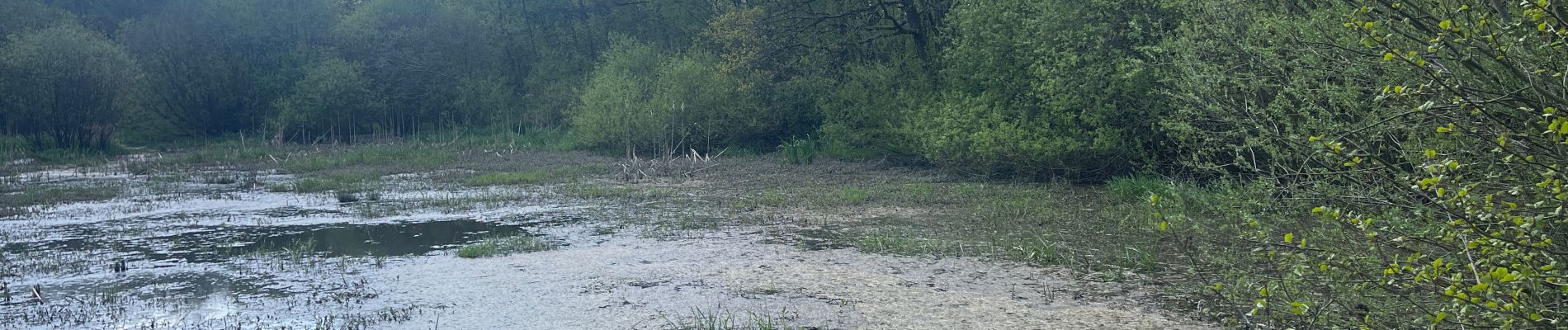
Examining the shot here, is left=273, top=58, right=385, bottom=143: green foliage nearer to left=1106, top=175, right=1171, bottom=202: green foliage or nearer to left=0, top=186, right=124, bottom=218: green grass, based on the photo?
left=0, top=186, right=124, bottom=218: green grass

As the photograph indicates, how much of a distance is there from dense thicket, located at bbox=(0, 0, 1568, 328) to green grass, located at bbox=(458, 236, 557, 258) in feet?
21.2

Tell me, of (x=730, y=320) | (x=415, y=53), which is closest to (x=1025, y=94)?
(x=730, y=320)

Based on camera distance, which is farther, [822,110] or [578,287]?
[822,110]

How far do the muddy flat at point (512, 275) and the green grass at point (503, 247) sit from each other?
88 millimetres

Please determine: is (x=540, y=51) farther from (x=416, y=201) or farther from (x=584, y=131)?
(x=416, y=201)

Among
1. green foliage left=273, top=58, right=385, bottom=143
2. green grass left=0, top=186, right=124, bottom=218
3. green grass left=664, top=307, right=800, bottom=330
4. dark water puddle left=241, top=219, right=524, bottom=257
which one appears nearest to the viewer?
green grass left=664, top=307, right=800, bottom=330

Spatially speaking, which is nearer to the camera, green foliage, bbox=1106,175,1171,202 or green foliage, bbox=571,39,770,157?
green foliage, bbox=1106,175,1171,202

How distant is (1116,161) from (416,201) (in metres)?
10.6

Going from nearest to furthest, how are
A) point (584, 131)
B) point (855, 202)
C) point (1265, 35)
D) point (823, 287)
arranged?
point (823, 287), point (1265, 35), point (855, 202), point (584, 131)

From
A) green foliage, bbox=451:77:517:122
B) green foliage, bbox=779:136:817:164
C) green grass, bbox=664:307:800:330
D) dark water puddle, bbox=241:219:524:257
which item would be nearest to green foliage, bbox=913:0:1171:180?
green foliage, bbox=779:136:817:164

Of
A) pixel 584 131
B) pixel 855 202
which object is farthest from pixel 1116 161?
pixel 584 131

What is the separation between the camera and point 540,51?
46.2 metres

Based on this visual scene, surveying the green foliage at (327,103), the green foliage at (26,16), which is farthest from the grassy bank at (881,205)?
the green foliage at (26,16)

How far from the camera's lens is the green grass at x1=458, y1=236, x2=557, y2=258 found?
1115 cm
